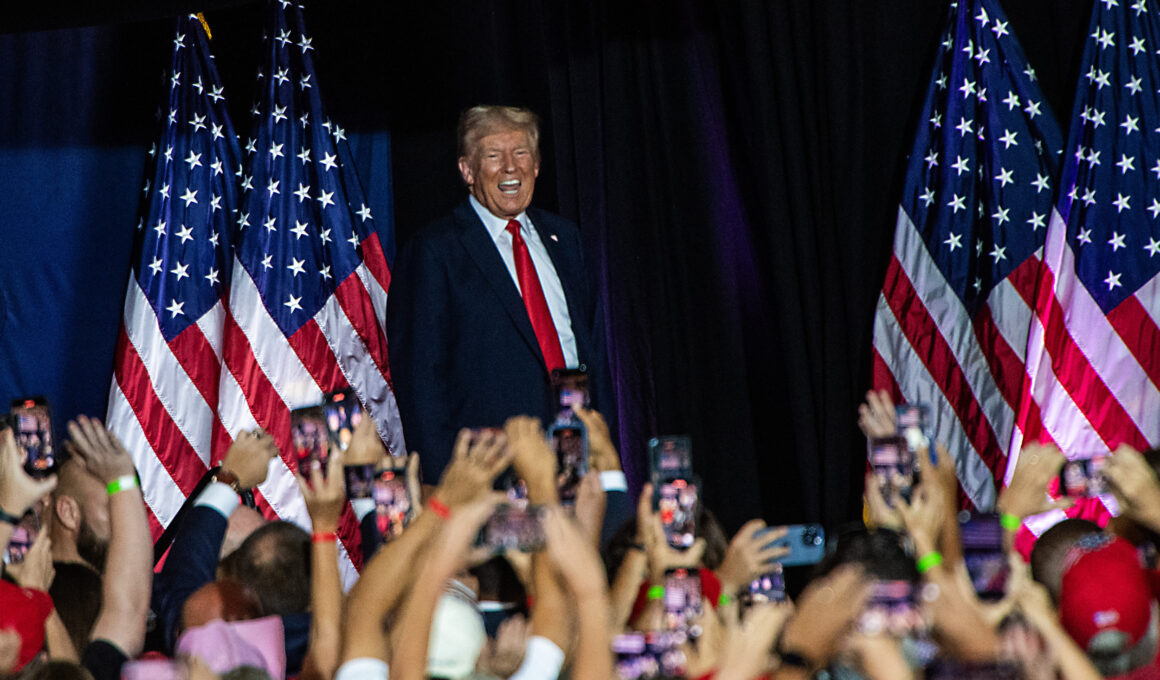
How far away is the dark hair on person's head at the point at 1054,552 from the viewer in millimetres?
2814

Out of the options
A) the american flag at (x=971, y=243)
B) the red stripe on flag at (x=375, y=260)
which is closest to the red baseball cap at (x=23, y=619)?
the red stripe on flag at (x=375, y=260)

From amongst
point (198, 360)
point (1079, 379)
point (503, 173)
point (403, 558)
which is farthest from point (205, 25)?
point (403, 558)

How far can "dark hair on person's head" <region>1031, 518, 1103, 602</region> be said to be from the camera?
281cm

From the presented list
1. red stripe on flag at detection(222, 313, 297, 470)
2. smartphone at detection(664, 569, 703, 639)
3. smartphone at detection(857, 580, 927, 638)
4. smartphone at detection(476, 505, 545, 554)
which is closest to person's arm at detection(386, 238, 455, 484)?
red stripe on flag at detection(222, 313, 297, 470)

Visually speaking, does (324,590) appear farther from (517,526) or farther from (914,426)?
(914,426)

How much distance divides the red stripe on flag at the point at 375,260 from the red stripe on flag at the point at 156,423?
89 cm

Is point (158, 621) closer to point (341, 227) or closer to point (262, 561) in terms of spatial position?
point (262, 561)

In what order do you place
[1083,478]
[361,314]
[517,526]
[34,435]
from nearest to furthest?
[517,526] < [1083,478] < [34,435] < [361,314]

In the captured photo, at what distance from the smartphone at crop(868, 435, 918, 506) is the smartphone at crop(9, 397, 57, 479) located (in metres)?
1.71

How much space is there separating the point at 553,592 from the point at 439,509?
232 mm

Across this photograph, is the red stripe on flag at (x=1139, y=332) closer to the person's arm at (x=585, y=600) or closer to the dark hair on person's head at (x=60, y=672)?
the person's arm at (x=585, y=600)

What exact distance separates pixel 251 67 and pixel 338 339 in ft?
4.06

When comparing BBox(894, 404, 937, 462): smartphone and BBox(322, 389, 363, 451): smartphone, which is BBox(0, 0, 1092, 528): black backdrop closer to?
BBox(894, 404, 937, 462): smartphone

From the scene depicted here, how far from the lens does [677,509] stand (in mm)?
2686
